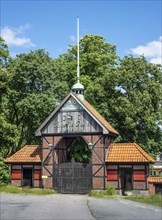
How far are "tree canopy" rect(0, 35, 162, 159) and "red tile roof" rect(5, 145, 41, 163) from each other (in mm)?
3023

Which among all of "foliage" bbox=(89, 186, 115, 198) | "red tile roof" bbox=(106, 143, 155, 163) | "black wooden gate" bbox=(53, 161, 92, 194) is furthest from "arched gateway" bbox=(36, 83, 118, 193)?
"foliage" bbox=(89, 186, 115, 198)

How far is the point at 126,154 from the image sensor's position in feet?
102

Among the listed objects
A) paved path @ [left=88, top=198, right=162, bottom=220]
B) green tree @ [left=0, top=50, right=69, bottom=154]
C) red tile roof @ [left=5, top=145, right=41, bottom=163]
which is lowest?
paved path @ [left=88, top=198, right=162, bottom=220]

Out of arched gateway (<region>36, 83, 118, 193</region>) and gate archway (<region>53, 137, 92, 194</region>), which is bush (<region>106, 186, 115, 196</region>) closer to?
arched gateway (<region>36, 83, 118, 193</region>)

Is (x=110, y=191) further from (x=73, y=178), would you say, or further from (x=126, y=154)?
(x=126, y=154)

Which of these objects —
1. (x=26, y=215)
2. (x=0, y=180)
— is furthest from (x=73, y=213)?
(x=0, y=180)

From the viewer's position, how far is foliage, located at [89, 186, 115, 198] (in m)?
27.9

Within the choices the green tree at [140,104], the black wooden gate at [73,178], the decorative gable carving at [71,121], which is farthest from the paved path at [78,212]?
the green tree at [140,104]

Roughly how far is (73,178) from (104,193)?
324 centimetres

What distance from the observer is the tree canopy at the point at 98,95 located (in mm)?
38156

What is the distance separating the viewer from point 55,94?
4028 centimetres

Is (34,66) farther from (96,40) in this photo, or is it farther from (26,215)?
(26,215)

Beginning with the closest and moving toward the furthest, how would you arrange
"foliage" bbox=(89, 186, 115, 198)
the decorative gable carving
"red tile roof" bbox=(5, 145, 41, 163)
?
1. "foliage" bbox=(89, 186, 115, 198)
2. the decorative gable carving
3. "red tile roof" bbox=(5, 145, 41, 163)

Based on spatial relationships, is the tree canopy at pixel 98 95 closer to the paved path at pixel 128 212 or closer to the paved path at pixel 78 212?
the paved path at pixel 78 212
